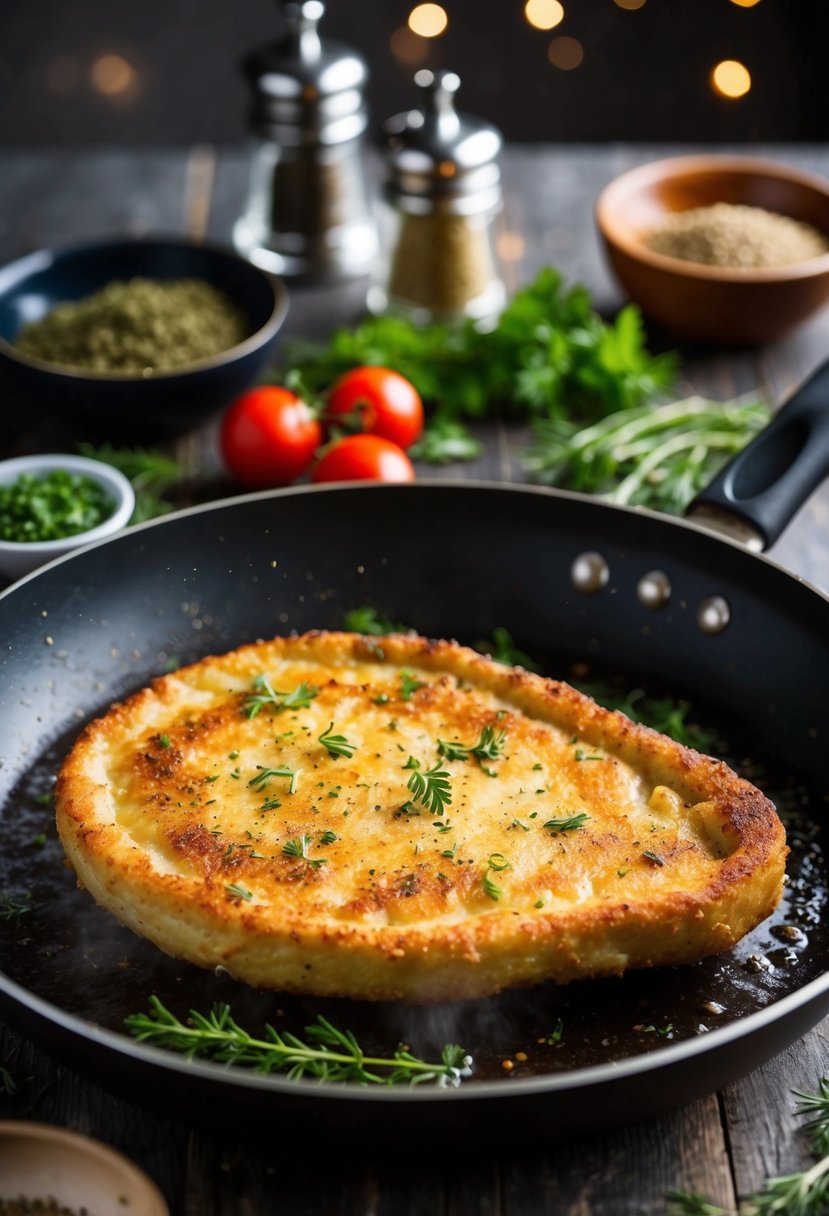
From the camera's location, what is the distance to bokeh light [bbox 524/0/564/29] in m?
7.44

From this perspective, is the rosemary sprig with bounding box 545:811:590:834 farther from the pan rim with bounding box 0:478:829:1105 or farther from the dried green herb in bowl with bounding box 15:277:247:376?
the dried green herb in bowl with bounding box 15:277:247:376

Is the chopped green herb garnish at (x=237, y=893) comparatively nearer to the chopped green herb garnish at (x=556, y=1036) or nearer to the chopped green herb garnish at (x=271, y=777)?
the chopped green herb garnish at (x=271, y=777)

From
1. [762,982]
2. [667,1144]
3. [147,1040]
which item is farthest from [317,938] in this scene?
[762,982]

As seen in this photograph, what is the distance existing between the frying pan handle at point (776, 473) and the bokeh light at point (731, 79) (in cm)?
483

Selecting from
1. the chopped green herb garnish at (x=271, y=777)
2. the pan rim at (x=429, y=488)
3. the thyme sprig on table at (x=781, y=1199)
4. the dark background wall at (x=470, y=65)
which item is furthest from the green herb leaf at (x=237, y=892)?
the dark background wall at (x=470, y=65)

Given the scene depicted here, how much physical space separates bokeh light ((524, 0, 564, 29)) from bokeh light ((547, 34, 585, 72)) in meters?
0.10

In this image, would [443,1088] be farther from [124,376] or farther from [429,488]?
[124,376]

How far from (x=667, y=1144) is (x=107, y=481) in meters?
2.35

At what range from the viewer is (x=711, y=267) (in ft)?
15.4

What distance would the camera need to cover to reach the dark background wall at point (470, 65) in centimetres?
742

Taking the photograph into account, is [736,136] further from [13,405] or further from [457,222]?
[13,405]

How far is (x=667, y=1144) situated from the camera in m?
2.20

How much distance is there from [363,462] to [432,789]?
1.58 m

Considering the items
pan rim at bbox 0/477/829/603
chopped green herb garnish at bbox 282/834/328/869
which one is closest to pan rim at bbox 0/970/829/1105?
chopped green herb garnish at bbox 282/834/328/869
